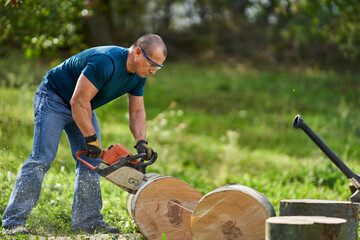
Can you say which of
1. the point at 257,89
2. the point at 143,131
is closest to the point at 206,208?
the point at 143,131

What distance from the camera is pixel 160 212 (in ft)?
13.7

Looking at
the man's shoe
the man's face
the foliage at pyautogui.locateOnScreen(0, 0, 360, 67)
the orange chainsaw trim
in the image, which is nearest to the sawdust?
the man's shoe

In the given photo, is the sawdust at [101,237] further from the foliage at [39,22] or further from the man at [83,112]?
the foliage at [39,22]

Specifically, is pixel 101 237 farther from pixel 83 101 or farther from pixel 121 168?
pixel 83 101

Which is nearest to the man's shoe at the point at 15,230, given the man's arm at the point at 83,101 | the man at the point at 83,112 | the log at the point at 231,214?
the man at the point at 83,112

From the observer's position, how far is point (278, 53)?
18047mm

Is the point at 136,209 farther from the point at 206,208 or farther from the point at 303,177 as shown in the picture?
the point at 303,177

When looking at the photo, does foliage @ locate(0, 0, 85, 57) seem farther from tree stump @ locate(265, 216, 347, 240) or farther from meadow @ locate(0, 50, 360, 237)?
tree stump @ locate(265, 216, 347, 240)

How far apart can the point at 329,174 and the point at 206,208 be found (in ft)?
12.5

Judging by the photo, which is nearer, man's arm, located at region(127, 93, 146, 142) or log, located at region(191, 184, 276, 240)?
log, located at region(191, 184, 276, 240)

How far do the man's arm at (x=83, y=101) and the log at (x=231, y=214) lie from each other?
3.79 feet

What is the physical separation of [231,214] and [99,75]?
4.83 ft

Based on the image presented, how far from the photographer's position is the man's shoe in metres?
4.20

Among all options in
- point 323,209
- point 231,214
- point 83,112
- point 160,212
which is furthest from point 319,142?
point 83,112
